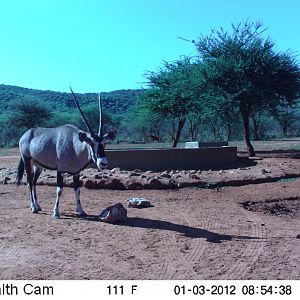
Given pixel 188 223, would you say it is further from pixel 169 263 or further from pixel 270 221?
pixel 169 263

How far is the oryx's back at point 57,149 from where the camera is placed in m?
10.8

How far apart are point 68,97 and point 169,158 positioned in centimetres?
7104

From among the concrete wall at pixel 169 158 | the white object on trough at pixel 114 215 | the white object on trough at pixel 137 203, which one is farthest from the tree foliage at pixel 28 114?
the white object on trough at pixel 114 215

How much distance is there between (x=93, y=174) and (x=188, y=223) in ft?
22.6

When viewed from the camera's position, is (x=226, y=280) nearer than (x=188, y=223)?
Yes

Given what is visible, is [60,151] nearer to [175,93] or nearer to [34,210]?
[34,210]

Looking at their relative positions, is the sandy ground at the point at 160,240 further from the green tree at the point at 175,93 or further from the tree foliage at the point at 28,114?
the tree foliage at the point at 28,114

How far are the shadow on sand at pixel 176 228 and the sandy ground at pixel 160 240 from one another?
0.02 metres

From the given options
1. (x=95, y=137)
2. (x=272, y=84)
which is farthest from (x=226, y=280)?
(x=272, y=84)

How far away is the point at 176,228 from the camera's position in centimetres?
951

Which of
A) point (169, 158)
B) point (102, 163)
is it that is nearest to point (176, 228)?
point (102, 163)

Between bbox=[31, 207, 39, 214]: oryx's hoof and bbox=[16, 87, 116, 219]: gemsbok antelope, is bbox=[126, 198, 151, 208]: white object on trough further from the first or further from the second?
bbox=[31, 207, 39, 214]: oryx's hoof
